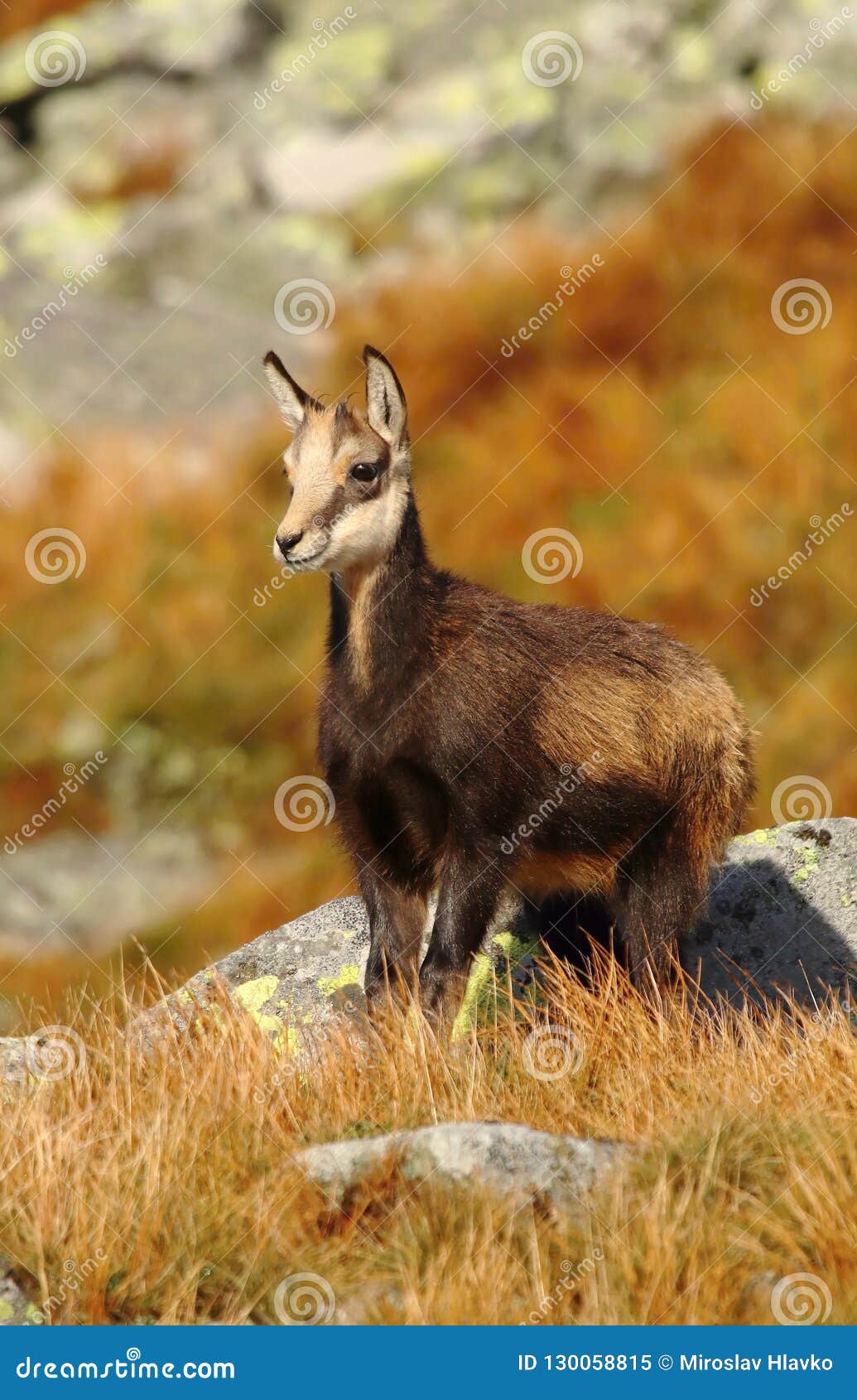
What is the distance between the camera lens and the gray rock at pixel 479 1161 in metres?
4.95

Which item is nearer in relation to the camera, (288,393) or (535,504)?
(288,393)

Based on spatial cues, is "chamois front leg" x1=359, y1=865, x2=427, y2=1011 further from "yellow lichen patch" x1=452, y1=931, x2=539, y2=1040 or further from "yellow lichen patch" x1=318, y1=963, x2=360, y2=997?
"yellow lichen patch" x1=318, y1=963, x2=360, y2=997

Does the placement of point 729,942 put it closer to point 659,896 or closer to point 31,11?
point 659,896

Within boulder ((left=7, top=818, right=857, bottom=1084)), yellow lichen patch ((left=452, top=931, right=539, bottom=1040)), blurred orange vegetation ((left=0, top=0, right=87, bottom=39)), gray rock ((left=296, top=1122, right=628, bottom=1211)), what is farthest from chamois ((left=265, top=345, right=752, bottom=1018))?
blurred orange vegetation ((left=0, top=0, right=87, bottom=39))

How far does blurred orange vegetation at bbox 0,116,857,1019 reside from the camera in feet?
46.1

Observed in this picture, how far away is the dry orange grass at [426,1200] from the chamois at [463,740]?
1.18m

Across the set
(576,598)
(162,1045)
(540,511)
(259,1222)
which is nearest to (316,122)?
(540,511)

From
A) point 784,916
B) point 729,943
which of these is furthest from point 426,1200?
point 784,916

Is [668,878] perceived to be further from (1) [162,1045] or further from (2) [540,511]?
(2) [540,511]

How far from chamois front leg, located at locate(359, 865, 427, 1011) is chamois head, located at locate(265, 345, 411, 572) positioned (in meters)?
1.57

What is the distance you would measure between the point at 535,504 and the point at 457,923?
8.78 meters

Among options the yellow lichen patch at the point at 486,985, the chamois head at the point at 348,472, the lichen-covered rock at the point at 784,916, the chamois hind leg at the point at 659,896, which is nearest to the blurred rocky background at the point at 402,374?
the lichen-covered rock at the point at 784,916

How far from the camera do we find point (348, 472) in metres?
6.89

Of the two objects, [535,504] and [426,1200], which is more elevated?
[535,504]
